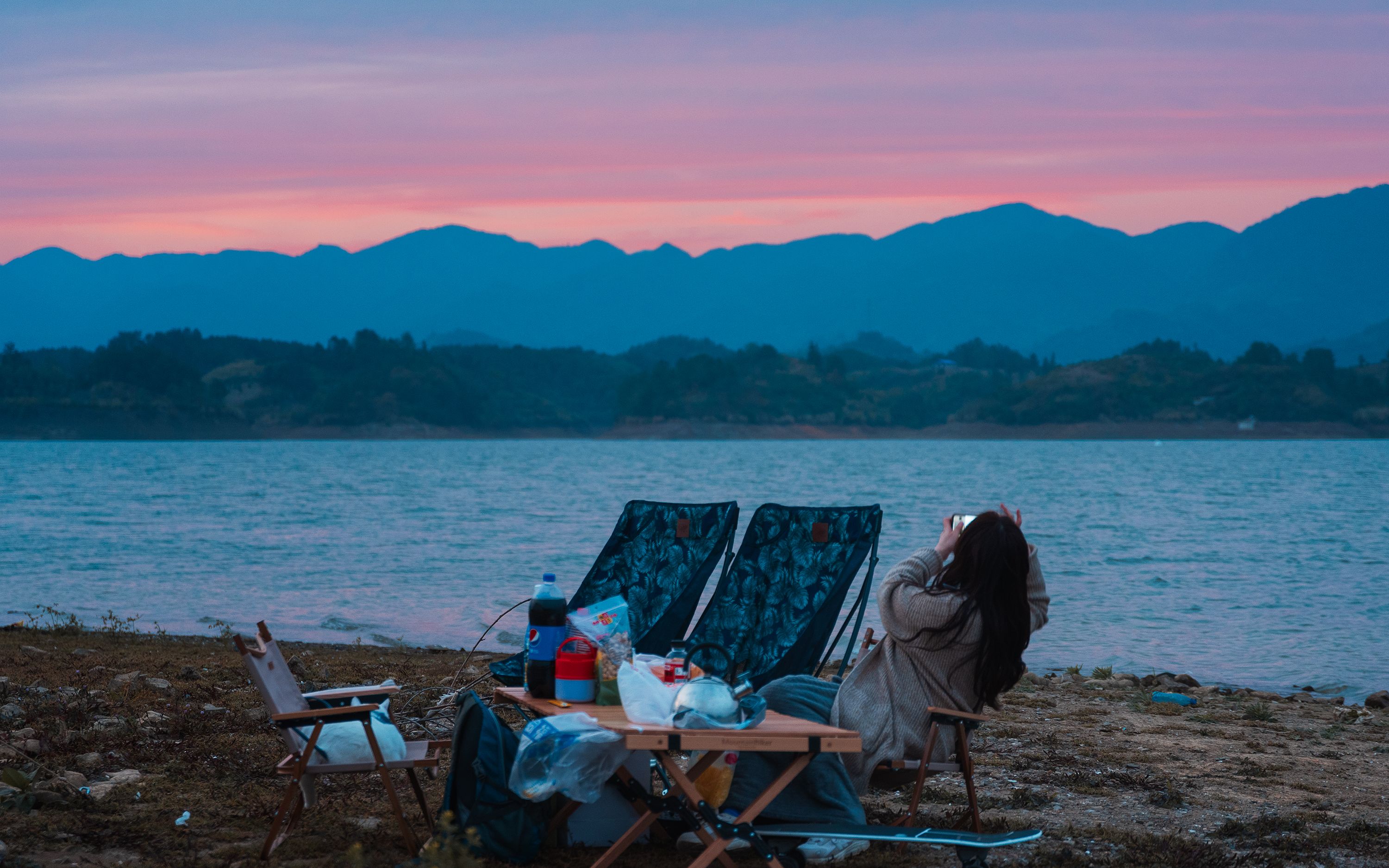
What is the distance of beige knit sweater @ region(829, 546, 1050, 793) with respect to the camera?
432 centimetres

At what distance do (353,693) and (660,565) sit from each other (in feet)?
7.77

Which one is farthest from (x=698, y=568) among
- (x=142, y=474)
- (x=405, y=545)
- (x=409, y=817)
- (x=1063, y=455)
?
(x=1063, y=455)

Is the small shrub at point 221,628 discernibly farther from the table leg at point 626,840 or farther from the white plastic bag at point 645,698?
the white plastic bag at point 645,698

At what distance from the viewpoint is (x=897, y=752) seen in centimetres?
439

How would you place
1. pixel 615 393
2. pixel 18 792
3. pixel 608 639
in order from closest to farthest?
pixel 608 639, pixel 18 792, pixel 615 393

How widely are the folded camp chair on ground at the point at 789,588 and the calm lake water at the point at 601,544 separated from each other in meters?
6.25

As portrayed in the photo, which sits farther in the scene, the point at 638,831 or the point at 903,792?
the point at 903,792

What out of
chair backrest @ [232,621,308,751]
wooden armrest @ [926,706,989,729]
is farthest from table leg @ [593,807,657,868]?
chair backrest @ [232,621,308,751]

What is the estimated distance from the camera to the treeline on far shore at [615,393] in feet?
419

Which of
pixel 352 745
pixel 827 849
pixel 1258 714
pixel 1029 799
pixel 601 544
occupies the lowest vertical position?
pixel 601 544

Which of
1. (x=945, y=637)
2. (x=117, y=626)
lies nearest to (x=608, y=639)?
(x=945, y=637)

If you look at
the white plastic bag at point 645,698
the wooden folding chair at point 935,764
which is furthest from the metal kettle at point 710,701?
the wooden folding chair at point 935,764

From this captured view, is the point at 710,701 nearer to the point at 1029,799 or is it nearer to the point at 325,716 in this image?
the point at 325,716

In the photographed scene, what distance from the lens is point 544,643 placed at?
4.32m
